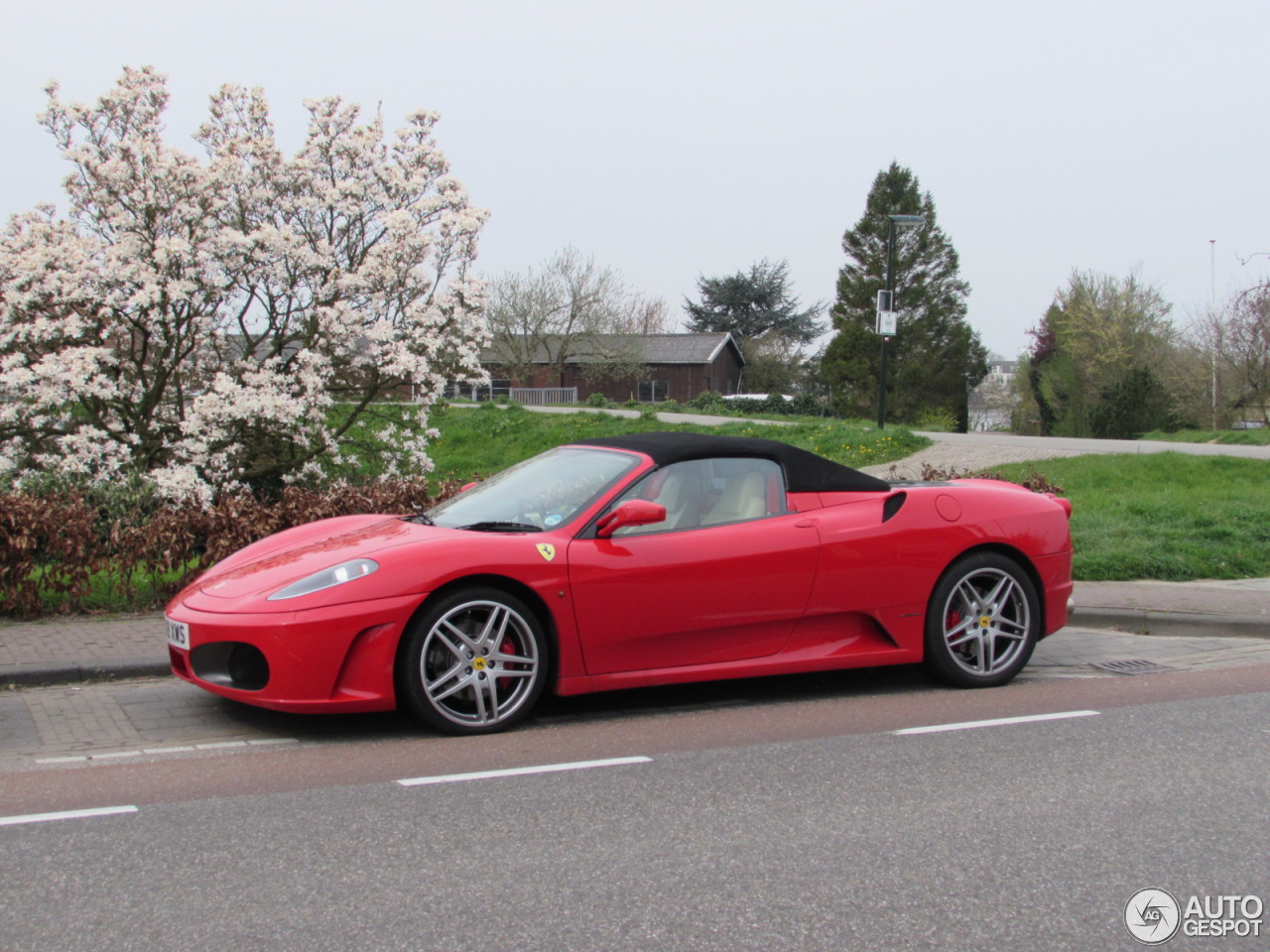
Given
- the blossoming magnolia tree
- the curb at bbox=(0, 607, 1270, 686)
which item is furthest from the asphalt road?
the blossoming magnolia tree

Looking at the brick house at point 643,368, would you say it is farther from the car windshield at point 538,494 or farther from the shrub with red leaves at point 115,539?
the car windshield at point 538,494

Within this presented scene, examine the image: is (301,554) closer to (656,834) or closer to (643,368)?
(656,834)

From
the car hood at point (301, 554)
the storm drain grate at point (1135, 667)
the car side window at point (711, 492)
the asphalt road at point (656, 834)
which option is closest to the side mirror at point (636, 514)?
the car side window at point (711, 492)

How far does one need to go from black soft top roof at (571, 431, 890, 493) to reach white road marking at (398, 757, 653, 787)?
172cm

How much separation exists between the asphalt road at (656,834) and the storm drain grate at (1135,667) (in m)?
1.17

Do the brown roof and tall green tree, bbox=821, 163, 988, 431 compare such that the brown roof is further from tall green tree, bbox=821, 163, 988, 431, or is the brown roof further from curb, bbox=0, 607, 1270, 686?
curb, bbox=0, 607, 1270, 686

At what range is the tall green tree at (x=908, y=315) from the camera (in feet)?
189

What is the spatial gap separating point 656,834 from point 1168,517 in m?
10.2

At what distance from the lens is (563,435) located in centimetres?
2809

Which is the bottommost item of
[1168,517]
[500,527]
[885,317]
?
[1168,517]

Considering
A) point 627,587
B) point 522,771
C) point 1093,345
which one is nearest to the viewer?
point 522,771

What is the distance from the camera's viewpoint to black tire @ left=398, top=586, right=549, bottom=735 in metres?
5.27

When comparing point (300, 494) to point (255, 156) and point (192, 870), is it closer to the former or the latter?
point (192, 870)

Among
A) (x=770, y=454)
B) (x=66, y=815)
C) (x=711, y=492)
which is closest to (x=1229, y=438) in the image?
(x=770, y=454)
